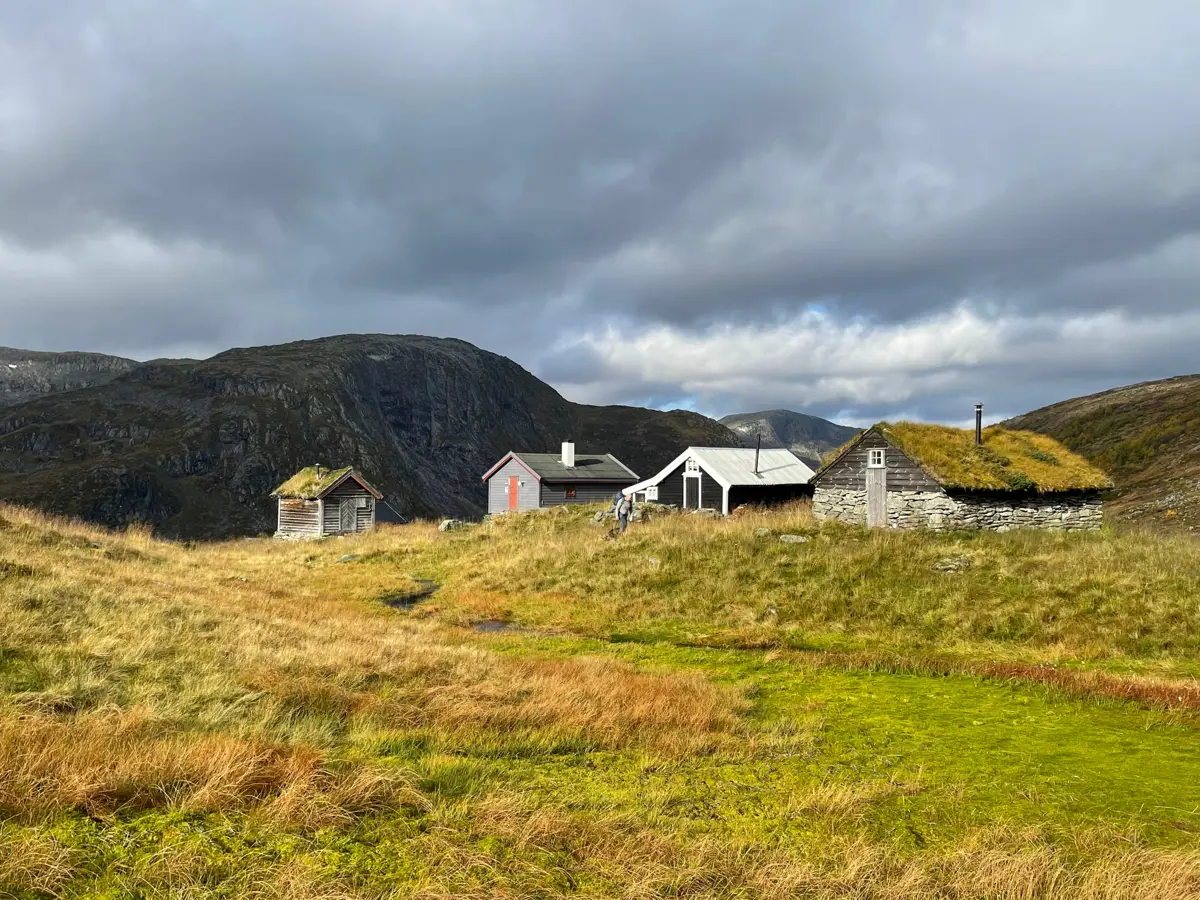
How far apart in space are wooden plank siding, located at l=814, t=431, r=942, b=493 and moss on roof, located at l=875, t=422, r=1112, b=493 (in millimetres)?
408

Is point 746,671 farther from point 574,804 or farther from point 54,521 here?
point 54,521

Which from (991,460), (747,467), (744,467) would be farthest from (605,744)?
(747,467)

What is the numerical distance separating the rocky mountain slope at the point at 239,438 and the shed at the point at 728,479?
242ft

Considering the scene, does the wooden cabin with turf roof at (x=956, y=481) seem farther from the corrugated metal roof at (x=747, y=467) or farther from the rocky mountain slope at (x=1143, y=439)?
the rocky mountain slope at (x=1143, y=439)

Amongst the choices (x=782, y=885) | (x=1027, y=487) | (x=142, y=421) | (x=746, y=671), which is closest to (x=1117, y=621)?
(x=746, y=671)

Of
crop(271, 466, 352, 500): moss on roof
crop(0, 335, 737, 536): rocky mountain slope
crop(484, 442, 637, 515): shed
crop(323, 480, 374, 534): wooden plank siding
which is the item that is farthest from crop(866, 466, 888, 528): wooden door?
crop(0, 335, 737, 536): rocky mountain slope

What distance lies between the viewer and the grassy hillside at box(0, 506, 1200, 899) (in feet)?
15.1

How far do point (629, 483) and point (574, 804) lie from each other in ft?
175

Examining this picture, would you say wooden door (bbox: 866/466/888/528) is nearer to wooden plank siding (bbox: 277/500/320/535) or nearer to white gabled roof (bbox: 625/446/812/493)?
white gabled roof (bbox: 625/446/812/493)

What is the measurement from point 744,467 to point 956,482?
17.4 meters

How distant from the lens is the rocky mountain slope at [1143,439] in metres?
40.7

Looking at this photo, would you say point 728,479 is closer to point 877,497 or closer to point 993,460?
point 877,497

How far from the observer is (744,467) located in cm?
4422

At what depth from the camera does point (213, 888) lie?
3953 millimetres
